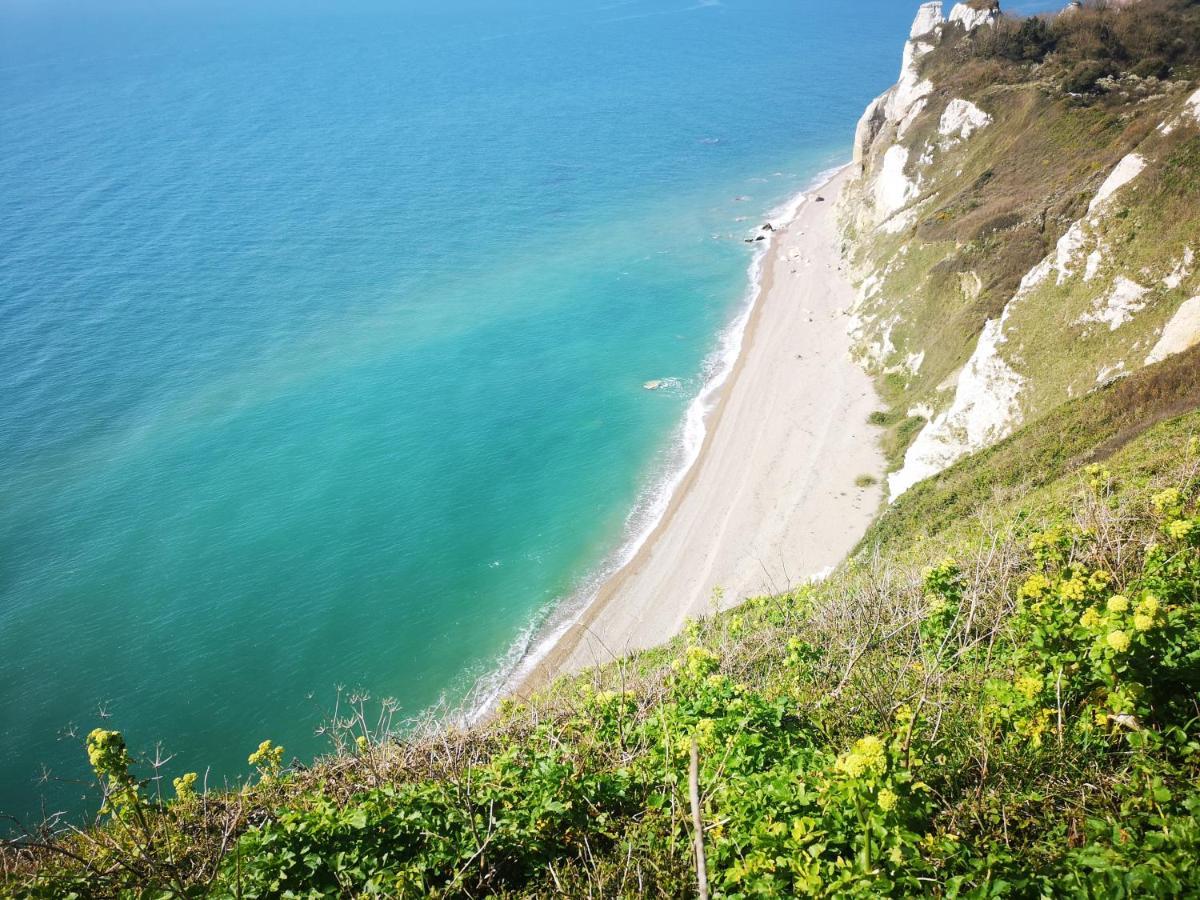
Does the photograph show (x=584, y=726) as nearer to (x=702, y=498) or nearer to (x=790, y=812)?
(x=790, y=812)

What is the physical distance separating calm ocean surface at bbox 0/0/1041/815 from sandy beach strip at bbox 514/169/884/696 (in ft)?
10.1

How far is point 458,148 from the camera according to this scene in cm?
10100

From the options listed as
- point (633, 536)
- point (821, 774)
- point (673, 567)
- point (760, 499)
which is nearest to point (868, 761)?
point (821, 774)

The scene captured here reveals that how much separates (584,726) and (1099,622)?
6496mm

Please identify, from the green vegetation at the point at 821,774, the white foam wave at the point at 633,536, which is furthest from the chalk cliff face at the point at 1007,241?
the green vegetation at the point at 821,774

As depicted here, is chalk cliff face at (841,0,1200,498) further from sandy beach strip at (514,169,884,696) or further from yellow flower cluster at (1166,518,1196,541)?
yellow flower cluster at (1166,518,1196,541)

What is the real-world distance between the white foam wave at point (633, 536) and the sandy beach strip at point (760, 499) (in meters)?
0.52

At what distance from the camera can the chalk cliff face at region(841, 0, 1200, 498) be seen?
27.8 m

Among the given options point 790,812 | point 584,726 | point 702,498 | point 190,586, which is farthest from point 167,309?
point 790,812

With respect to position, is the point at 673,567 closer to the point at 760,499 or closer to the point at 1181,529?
the point at 760,499

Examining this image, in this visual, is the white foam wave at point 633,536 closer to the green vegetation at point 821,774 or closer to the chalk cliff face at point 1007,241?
the green vegetation at point 821,774

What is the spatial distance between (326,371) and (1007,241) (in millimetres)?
48606

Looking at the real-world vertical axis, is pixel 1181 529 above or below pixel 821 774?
below

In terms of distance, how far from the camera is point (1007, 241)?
128 feet
